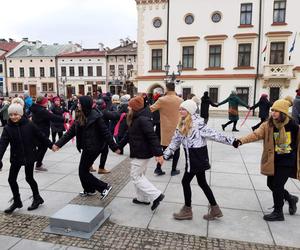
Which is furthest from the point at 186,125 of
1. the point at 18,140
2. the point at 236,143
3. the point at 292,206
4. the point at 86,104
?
the point at 18,140

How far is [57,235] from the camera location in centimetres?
367

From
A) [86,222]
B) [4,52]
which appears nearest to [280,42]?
[86,222]

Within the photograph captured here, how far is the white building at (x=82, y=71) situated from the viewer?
5034 centimetres

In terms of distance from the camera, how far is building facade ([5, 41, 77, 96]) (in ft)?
170

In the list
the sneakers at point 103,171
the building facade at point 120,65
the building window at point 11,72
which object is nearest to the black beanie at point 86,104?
the sneakers at point 103,171

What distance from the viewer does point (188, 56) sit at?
26719 millimetres

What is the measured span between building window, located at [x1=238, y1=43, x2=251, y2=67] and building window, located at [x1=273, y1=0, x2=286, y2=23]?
3.03 meters

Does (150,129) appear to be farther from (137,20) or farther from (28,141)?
(137,20)

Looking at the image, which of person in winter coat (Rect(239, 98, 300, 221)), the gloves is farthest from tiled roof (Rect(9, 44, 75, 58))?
person in winter coat (Rect(239, 98, 300, 221))

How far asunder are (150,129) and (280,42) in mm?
24327

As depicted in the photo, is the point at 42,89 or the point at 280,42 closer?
the point at 280,42

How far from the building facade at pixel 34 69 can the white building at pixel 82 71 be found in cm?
174

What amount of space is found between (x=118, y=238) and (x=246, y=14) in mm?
25682

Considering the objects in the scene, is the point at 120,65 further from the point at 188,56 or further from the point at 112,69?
the point at 188,56
